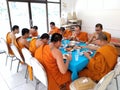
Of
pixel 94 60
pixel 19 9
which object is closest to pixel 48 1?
pixel 19 9

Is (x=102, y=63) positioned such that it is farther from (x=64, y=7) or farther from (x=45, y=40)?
(x=64, y=7)

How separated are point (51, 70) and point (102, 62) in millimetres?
719

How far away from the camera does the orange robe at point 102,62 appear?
1.63 meters

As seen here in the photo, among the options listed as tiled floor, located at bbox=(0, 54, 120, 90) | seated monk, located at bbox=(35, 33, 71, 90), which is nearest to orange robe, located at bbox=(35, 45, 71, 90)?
seated monk, located at bbox=(35, 33, 71, 90)

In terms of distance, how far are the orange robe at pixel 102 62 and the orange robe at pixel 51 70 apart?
42 centimetres

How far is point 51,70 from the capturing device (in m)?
1.63

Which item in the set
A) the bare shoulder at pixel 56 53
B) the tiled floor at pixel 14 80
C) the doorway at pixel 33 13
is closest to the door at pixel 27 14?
the doorway at pixel 33 13

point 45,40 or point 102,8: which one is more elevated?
point 102,8

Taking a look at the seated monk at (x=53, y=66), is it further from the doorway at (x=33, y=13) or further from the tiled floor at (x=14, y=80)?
the doorway at (x=33, y=13)

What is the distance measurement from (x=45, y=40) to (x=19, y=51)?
606mm

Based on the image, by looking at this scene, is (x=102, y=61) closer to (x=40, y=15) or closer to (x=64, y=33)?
(x=64, y=33)

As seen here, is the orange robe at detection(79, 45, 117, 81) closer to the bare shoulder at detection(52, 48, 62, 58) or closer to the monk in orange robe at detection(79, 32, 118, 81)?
the monk in orange robe at detection(79, 32, 118, 81)

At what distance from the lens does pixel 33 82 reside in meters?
2.35

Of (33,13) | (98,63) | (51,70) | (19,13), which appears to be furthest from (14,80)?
(33,13)
